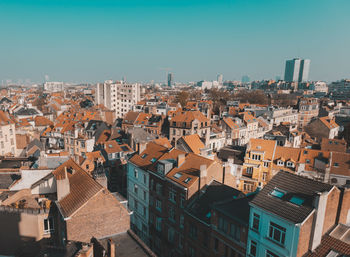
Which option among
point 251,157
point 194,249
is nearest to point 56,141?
point 251,157

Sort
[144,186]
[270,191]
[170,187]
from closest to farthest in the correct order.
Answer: [270,191], [170,187], [144,186]

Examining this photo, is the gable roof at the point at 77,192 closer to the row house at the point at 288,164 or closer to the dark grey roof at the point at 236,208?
the dark grey roof at the point at 236,208

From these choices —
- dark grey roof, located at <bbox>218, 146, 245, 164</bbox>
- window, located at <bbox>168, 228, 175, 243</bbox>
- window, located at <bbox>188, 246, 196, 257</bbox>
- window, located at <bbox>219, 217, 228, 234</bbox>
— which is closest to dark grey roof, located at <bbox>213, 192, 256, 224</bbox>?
window, located at <bbox>219, 217, 228, 234</bbox>

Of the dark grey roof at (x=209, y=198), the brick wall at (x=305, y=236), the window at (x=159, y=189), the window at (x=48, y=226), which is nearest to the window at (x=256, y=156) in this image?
the dark grey roof at (x=209, y=198)

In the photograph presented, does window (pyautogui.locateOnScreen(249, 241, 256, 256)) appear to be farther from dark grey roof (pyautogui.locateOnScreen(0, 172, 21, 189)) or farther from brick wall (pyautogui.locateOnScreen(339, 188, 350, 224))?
dark grey roof (pyautogui.locateOnScreen(0, 172, 21, 189))

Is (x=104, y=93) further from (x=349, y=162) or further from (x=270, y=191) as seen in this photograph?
(x=270, y=191)
